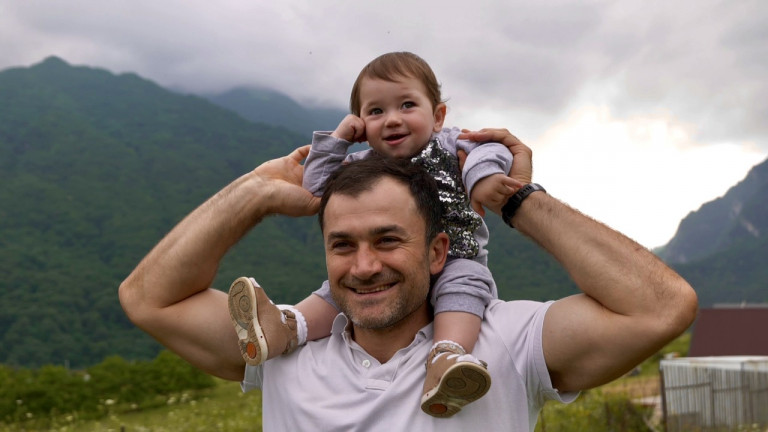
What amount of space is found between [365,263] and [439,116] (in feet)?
3.81

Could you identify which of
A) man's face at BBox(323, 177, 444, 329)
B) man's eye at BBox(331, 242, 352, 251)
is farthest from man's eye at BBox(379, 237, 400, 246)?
man's eye at BBox(331, 242, 352, 251)

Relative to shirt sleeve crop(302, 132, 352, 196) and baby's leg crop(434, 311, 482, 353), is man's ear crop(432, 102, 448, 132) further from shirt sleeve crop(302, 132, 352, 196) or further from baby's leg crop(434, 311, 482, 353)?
baby's leg crop(434, 311, 482, 353)

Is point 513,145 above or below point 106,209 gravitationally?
below

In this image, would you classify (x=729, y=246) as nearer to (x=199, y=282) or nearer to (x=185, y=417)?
(x=185, y=417)

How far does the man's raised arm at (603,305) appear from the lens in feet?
7.37

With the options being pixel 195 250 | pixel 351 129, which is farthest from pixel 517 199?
pixel 195 250

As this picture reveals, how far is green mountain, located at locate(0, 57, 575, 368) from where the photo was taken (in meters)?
56.0

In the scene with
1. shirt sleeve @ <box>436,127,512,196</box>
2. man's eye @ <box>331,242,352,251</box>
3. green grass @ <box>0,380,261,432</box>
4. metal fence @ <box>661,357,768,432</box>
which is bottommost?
green grass @ <box>0,380,261,432</box>

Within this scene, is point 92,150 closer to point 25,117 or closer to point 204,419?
point 25,117

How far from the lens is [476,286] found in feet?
8.86

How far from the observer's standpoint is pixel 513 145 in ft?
9.38

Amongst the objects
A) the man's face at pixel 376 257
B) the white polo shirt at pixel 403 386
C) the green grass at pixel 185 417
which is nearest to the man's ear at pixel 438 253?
the man's face at pixel 376 257

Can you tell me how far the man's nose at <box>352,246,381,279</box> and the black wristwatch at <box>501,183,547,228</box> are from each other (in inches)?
19.8

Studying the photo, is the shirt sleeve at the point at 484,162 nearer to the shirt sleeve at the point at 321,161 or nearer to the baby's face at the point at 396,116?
the baby's face at the point at 396,116
